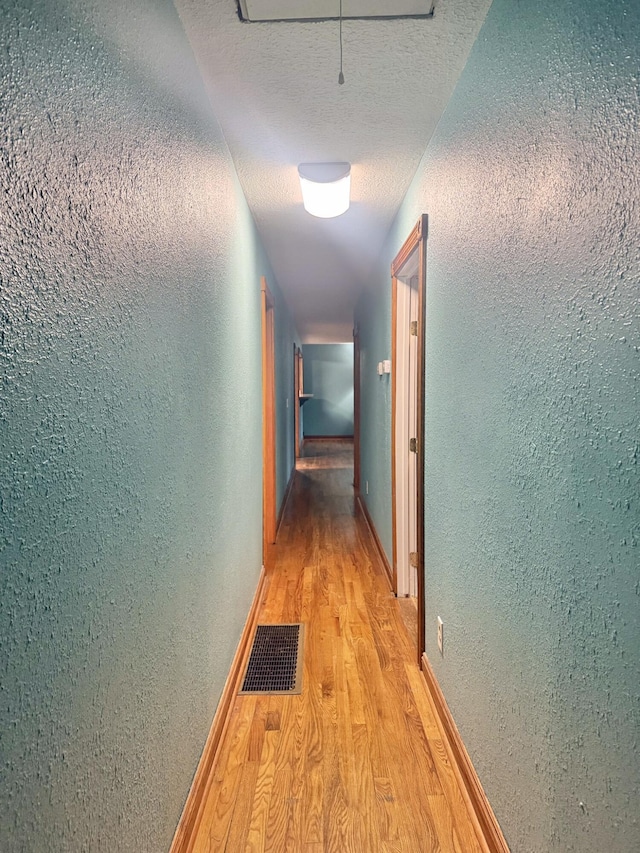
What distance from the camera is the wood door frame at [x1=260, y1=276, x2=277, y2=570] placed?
3.36 m

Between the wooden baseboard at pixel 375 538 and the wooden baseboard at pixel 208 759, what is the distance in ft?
3.44

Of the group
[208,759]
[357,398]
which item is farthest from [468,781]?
[357,398]

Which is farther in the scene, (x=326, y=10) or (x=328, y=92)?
(x=328, y=92)

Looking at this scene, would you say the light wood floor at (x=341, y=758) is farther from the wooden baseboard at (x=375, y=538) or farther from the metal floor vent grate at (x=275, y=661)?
the wooden baseboard at (x=375, y=538)

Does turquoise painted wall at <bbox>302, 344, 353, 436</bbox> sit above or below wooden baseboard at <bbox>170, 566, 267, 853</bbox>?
above

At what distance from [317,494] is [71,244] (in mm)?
5061

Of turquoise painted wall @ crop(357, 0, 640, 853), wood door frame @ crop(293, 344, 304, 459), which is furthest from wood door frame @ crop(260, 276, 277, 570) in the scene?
wood door frame @ crop(293, 344, 304, 459)

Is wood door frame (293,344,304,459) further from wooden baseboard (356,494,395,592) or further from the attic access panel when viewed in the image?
the attic access panel

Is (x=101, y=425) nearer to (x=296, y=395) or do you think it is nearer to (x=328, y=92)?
(x=328, y=92)

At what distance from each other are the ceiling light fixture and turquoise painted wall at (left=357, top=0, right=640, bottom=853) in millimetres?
577

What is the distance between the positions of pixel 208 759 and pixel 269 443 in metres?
2.38

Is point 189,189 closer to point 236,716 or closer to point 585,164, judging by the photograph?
point 585,164

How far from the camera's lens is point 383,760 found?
62.4 inches

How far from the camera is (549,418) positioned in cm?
93
